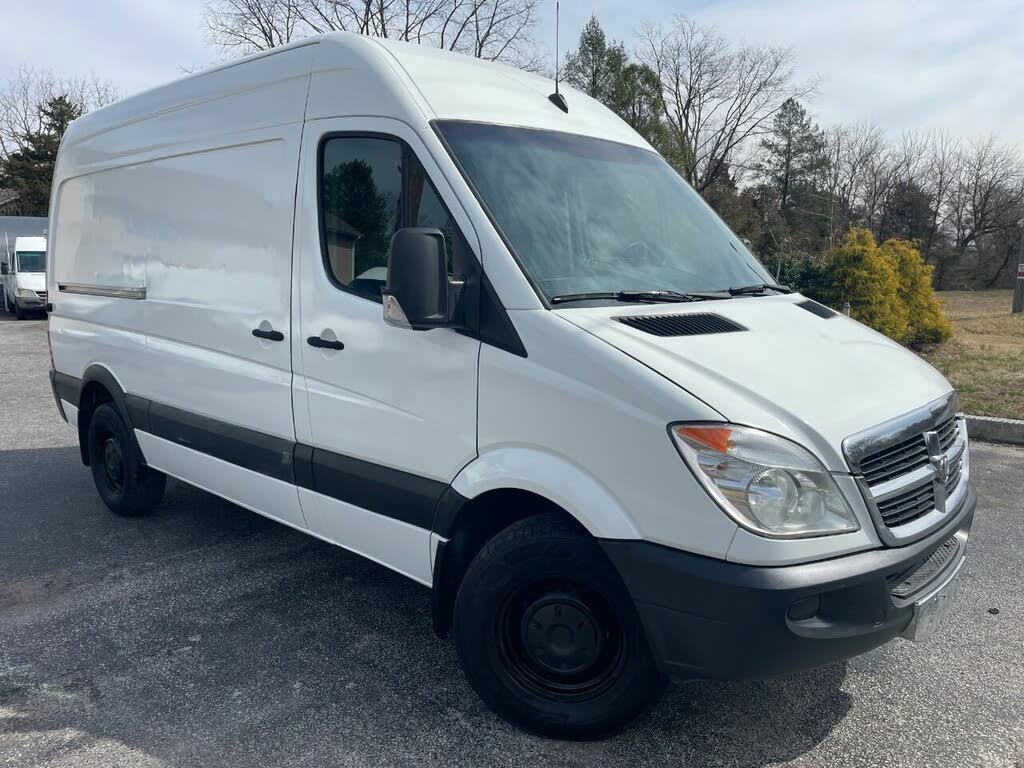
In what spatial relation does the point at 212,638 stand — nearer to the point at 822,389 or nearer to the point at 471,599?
the point at 471,599

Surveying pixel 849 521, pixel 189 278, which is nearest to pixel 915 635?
pixel 849 521

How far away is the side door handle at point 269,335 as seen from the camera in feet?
12.1

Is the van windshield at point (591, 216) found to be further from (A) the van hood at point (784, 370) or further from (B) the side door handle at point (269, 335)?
(B) the side door handle at point (269, 335)

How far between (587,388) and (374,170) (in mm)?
1383

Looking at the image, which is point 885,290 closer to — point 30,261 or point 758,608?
point 758,608

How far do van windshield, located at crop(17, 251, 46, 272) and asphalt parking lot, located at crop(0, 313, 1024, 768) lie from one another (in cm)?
2085

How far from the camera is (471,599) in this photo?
9.55 feet

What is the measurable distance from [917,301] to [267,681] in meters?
11.4

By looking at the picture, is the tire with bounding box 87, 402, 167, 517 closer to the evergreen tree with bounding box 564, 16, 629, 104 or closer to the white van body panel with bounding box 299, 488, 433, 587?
the white van body panel with bounding box 299, 488, 433, 587

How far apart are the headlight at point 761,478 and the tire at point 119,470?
3876 mm

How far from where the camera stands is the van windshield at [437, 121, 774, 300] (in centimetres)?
302

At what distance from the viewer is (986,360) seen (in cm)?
1058

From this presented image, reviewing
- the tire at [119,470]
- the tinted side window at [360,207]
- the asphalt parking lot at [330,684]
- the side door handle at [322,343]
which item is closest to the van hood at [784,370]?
the tinted side window at [360,207]

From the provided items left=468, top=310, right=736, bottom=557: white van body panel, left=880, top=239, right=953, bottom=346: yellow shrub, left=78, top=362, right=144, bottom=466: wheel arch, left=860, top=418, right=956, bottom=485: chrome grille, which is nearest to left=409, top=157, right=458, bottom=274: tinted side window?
left=468, top=310, right=736, bottom=557: white van body panel
